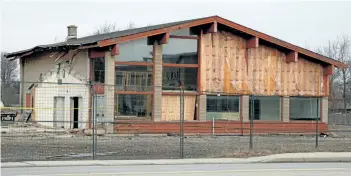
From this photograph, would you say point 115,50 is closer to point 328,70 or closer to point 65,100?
point 65,100

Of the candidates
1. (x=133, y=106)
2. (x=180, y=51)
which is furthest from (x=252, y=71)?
(x=133, y=106)

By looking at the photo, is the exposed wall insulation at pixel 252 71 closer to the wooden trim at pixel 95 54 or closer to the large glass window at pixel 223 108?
the large glass window at pixel 223 108

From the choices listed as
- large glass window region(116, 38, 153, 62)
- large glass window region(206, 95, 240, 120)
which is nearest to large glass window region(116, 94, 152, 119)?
large glass window region(116, 38, 153, 62)

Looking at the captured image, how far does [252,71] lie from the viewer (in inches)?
1489

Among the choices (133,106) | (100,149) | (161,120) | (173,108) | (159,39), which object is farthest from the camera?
(173,108)

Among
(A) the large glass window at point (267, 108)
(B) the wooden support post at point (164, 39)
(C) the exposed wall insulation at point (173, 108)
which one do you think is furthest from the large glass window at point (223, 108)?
(B) the wooden support post at point (164, 39)

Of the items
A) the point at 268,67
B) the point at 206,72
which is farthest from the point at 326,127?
the point at 206,72

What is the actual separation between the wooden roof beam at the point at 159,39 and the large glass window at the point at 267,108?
7.33 m

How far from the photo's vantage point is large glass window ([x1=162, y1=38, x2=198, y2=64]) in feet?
117

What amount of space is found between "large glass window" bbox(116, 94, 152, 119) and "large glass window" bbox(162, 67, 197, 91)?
145 cm

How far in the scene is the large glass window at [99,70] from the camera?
34.3 m

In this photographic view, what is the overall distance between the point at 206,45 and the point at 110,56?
6.10m

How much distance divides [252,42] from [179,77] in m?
5.16

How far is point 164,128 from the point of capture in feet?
114
